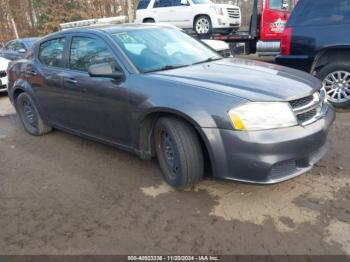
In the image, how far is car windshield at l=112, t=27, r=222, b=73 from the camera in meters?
3.50

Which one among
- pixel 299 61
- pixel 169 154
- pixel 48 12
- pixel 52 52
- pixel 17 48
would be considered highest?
pixel 48 12

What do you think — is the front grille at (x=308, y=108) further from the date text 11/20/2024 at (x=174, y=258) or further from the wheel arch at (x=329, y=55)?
the wheel arch at (x=329, y=55)

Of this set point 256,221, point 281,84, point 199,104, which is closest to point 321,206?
point 256,221

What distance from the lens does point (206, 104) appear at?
2.79 m

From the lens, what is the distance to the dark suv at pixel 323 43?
517 centimetres

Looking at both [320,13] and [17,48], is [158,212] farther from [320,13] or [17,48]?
[17,48]

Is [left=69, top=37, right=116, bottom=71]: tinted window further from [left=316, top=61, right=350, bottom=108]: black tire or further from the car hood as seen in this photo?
[left=316, top=61, right=350, bottom=108]: black tire

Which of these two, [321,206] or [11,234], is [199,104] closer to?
[321,206]

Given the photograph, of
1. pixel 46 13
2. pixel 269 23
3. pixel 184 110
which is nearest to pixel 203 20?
pixel 269 23

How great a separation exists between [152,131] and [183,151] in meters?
0.58

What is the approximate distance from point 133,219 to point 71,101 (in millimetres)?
1914

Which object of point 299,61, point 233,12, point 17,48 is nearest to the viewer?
point 299,61

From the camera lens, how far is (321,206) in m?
2.93

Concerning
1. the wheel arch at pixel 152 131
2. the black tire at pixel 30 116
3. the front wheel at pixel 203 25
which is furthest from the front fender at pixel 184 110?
the front wheel at pixel 203 25
